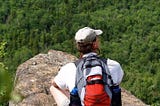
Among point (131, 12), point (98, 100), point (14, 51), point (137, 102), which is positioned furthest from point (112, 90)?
point (131, 12)

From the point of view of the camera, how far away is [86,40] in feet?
11.4

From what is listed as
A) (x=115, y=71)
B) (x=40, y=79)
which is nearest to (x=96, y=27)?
(x=40, y=79)

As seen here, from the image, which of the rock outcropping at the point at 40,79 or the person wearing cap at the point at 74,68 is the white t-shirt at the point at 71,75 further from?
the rock outcropping at the point at 40,79

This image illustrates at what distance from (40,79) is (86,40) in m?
2.04

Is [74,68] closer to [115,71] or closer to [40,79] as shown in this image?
[115,71]

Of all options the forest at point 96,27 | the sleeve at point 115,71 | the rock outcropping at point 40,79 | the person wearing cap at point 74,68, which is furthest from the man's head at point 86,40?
the forest at point 96,27

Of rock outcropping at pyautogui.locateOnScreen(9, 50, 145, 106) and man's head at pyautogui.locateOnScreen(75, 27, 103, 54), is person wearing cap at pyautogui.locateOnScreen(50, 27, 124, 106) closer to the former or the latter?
man's head at pyautogui.locateOnScreen(75, 27, 103, 54)

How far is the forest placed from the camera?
60.1m

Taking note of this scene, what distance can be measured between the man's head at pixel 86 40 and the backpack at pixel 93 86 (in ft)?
0.20

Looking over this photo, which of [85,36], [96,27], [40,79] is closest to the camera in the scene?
[85,36]

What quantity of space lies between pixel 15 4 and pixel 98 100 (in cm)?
9957

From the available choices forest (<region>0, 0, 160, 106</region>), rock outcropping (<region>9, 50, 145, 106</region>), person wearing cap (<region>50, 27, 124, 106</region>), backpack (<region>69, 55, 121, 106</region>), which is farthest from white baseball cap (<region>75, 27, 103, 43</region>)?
forest (<region>0, 0, 160, 106</region>)

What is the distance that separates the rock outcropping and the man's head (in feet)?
3.89

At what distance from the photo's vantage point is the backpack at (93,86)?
3.28 metres
